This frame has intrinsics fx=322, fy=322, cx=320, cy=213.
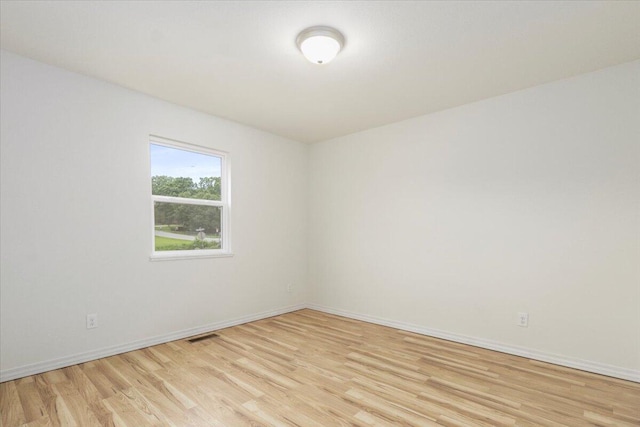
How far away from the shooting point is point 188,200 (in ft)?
12.1

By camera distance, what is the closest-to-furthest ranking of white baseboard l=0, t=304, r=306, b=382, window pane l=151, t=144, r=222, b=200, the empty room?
the empty room, white baseboard l=0, t=304, r=306, b=382, window pane l=151, t=144, r=222, b=200

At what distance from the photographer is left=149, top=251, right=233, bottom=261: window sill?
337 cm

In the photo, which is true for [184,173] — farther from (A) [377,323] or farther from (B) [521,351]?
(B) [521,351]

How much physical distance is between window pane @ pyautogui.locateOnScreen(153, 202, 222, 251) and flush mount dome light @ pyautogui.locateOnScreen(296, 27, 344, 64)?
2.25 meters

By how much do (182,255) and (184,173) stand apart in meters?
0.94

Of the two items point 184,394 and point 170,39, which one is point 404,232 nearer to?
point 184,394

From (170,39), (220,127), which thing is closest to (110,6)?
(170,39)

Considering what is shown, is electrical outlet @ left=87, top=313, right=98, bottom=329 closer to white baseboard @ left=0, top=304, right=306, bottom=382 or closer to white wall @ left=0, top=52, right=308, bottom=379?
white wall @ left=0, top=52, right=308, bottom=379

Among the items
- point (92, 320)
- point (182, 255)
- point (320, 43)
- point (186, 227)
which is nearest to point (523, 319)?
point (320, 43)

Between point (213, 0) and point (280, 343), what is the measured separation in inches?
118

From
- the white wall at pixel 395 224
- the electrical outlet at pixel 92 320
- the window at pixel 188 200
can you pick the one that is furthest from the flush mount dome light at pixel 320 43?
the electrical outlet at pixel 92 320

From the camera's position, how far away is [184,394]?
2.30 m

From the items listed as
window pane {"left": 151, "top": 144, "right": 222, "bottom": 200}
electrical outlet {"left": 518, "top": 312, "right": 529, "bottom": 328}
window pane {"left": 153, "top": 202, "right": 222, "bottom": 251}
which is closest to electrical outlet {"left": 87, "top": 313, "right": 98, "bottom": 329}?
window pane {"left": 153, "top": 202, "right": 222, "bottom": 251}

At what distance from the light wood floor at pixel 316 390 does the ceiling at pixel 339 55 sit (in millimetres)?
2545
